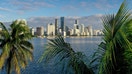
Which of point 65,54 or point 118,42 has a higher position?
point 118,42

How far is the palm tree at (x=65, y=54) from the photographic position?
247 inches

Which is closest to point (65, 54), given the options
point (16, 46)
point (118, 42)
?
point (118, 42)

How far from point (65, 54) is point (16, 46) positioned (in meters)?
24.7

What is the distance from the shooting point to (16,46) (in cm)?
3047

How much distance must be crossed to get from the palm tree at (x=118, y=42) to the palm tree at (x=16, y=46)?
24526 millimetres

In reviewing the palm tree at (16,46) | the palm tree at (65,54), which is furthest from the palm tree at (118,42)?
the palm tree at (16,46)

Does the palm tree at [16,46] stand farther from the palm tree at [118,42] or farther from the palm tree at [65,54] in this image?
the palm tree at [118,42]

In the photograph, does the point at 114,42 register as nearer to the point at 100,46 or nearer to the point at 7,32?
the point at 100,46

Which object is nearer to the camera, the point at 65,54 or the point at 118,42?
the point at 118,42

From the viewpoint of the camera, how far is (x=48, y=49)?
627cm

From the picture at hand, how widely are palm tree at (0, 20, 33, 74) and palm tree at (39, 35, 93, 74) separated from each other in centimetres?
2374

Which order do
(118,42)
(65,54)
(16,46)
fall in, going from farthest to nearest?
(16,46) < (65,54) < (118,42)

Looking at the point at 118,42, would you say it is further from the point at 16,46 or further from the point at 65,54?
the point at 16,46

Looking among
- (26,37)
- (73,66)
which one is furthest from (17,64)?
(73,66)
